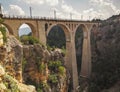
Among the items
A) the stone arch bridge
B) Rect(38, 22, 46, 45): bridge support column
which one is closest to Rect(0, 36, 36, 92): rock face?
the stone arch bridge

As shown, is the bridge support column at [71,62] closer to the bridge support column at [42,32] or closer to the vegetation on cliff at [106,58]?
the vegetation on cliff at [106,58]

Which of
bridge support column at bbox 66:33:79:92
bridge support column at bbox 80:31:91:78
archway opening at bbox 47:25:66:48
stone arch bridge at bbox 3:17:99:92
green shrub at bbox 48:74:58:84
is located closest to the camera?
green shrub at bbox 48:74:58:84

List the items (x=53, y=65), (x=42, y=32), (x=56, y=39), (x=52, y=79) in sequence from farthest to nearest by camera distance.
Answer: (x=56, y=39) < (x=42, y=32) < (x=53, y=65) < (x=52, y=79)

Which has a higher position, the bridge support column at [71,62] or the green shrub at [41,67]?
the green shrub at [41,67]

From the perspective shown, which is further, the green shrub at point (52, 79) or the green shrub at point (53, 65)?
the green shrub at point (53, 65)

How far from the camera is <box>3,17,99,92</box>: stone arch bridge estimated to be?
43.1m

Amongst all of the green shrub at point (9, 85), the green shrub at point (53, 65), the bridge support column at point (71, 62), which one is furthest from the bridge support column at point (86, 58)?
the green shrub at point (9, 85)

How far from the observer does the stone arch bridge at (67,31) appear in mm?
43094

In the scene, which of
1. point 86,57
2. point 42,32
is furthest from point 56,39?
point 42,32

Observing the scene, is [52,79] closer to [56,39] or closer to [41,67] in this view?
[41,67]

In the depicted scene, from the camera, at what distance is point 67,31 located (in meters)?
57.2

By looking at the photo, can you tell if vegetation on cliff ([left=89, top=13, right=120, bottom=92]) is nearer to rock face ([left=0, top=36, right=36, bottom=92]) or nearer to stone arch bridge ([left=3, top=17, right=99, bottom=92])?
stone arch bridge ([left=3, top=17, right=99, bottom=92])

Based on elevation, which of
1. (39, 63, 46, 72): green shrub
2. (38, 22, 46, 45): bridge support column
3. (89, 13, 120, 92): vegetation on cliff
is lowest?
(89, 13, 120, 92): vegetation on cliff

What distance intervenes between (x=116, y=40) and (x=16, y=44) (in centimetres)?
5080
